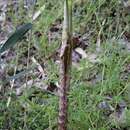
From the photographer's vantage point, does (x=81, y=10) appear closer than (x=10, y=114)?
No

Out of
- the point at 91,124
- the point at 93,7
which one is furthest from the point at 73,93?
the point at 93,7

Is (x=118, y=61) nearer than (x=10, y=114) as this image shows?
No

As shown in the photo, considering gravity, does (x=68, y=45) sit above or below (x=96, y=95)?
above

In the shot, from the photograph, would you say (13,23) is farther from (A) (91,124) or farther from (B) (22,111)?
(A) (91,124)

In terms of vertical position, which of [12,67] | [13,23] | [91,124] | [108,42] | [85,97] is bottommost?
[91,124]

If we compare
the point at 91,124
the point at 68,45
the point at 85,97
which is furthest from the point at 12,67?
the point at 68,45

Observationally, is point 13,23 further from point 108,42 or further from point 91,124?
point 91,124

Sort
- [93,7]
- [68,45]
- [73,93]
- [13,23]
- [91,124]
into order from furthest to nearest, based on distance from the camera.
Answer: [13,23], [93,7], [73,93], [91,124], [68,45]

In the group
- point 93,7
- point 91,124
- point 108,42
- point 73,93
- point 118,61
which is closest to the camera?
point 91,124

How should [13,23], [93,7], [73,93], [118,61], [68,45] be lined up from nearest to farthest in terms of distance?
[68,45] → [73,93] → [118,61] → [93,7] → [13,23]
